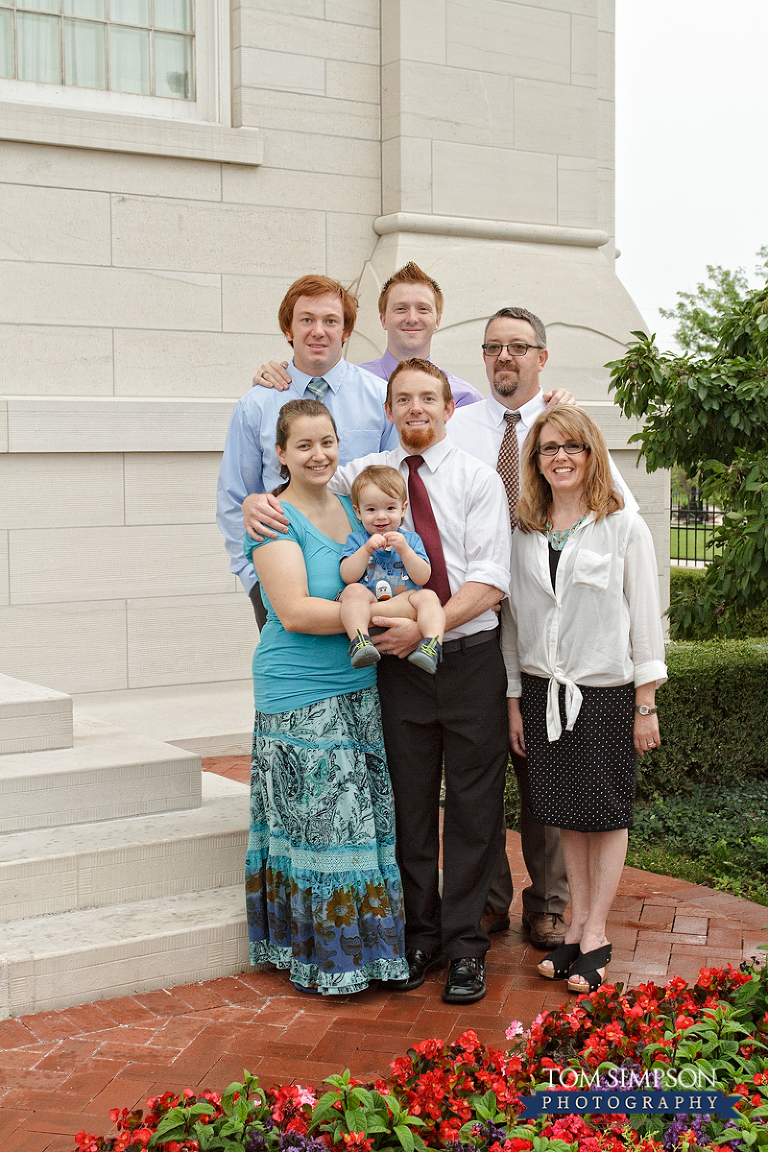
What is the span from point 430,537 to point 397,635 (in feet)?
1.22

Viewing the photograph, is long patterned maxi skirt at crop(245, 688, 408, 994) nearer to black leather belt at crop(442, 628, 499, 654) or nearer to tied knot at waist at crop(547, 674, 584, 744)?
black leather belt at crop(442, 628, 499, 654)

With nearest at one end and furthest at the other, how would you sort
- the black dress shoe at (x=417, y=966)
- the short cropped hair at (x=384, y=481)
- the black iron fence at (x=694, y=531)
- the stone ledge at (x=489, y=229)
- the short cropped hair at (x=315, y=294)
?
1. the short cropped hair at (x=384, y=481)
2. the black dress shoe at (x=417, y=966)
3. the short cropped hair at (x=315, y=294)
4. the stone ledge at (x=489, y=229)
5. the black iron fence at (x=694, y=531)

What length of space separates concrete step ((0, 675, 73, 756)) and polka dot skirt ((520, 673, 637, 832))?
2.25 m

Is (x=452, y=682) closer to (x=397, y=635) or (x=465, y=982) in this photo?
(x=397, y=635)

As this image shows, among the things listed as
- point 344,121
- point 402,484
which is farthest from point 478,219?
point 402,484

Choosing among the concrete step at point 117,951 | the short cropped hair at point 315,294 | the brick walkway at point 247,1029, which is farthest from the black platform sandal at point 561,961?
the short cropped hair at point 315,294

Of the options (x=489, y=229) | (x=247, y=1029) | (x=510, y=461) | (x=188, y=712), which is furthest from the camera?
(x=489, y=229)

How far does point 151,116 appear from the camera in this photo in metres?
7.91

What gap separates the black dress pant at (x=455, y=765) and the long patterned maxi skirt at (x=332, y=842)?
0.08m

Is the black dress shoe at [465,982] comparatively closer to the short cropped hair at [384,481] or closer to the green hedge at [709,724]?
the short cropped hair at [384,481]

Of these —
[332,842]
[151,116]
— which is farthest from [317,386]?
[151,116]

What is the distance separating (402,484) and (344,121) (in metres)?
5.39

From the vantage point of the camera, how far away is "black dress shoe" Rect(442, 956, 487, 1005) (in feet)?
13.1

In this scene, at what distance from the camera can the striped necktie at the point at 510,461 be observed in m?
4.41
